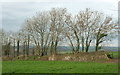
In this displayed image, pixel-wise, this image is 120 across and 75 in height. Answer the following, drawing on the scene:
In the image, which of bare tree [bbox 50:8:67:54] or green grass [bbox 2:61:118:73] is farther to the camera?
bare tree [bbox 50:8:67:54]

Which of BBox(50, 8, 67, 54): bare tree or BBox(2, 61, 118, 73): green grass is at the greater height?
BBox(50, 8, 67, 54): bare tree

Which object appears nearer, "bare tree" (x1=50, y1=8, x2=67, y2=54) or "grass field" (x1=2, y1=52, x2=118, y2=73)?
"grass field" (x1=2, y1=52, x2=118, y2=73)

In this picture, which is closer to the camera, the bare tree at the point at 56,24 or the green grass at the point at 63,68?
the green grass at the point at 63,68

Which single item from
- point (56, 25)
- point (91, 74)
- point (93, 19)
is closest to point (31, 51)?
point (56, 25)

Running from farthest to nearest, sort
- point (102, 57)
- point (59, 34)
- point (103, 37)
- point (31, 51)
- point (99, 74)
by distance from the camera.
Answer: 1. point (31, 51)
2. point (59, 34)
3. point (103, 37)
4. point (102, 57)
5. point (99, 74)

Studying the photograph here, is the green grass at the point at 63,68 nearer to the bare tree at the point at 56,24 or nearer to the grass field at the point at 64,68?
the grass field at the point at 64,68

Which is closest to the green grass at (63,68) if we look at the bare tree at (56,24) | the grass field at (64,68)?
the grass field at (64,68)

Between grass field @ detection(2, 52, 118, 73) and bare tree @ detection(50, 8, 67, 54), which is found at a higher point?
bare tree @ detection(50, 8, 67, 54)

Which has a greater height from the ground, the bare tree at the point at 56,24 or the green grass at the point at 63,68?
the bare tree at the point at 56,24

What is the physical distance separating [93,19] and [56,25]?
9.79 meters

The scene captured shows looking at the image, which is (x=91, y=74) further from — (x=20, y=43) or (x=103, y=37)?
(x=20, y=43)

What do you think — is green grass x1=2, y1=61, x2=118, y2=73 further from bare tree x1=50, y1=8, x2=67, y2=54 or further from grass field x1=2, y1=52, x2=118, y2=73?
bare tree x1=50, y1=8, x2=67, y2=54

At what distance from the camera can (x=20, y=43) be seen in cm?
6206

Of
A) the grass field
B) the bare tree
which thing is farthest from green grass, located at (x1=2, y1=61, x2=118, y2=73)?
the bare tree
